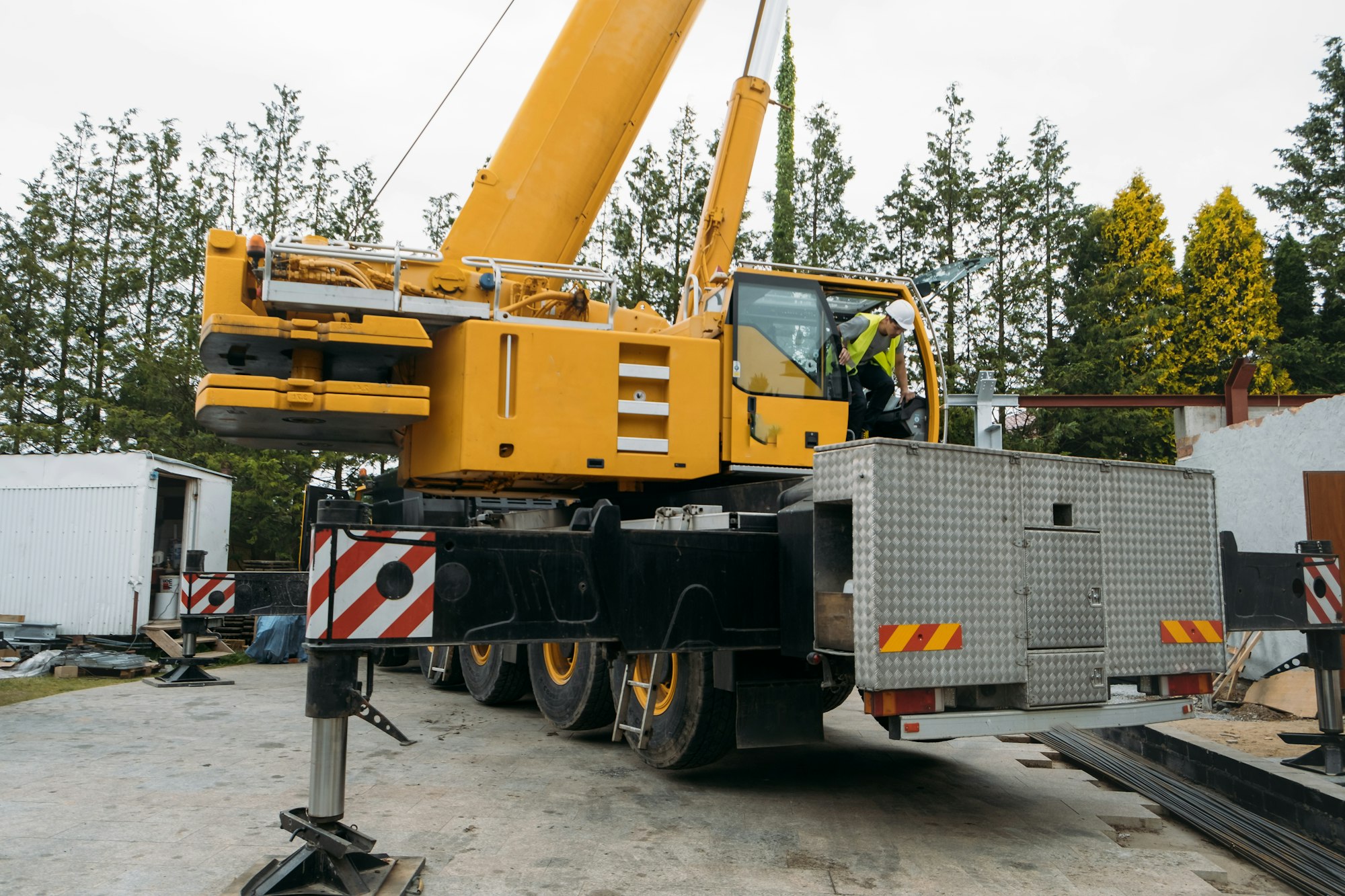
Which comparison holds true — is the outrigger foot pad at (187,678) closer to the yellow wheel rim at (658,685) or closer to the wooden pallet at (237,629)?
the wooden pallet at (237,629)

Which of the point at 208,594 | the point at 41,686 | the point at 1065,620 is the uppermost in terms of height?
the point at 1065,620

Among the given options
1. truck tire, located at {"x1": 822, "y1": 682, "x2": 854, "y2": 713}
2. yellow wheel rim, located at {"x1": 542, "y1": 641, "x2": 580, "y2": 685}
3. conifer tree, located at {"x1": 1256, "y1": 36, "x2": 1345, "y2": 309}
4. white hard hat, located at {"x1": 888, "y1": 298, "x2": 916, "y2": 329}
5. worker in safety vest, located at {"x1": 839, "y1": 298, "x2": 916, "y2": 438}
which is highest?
conifer tree, located at {"x1": 1256, "y1": 36, "x2": 1345, "y2": 309}

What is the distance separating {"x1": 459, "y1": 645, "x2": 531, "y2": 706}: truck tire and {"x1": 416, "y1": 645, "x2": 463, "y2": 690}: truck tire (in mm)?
410

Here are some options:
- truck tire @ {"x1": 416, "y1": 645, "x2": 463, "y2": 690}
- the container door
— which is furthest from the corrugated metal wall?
the container door

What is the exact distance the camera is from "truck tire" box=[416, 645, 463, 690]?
1012 cm

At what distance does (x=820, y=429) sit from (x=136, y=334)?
21.4m

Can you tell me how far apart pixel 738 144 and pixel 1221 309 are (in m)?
27.9

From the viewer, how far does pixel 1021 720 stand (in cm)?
433

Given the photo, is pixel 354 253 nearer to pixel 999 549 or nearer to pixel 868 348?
pixel 868 348

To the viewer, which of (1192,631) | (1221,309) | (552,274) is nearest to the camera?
(1192,631)

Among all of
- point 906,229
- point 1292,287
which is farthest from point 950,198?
point 1292,287

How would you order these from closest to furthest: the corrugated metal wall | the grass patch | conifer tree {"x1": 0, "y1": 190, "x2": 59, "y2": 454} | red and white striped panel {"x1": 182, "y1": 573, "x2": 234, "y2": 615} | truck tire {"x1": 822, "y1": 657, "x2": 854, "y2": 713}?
truck tire {"x1": 822, "y1": 657, "x2": 854, "y2": 713} → the grass patch → red and white striped panel {"x1": 182, "y1": 573, "x2": 234, "y2": 615} → the corrugated metal wall → conifer tree {"x1": 0, "y1": 190, "x2": 59, "y2": 454}

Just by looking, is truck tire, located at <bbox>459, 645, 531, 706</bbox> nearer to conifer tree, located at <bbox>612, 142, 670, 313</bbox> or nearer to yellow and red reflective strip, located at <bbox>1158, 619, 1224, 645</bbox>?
yellow and red reflective strip, located at <bbox>1158, 619, 1224, 645</bbox>

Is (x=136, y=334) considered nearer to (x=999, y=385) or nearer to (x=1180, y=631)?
(x=999, y=385)
